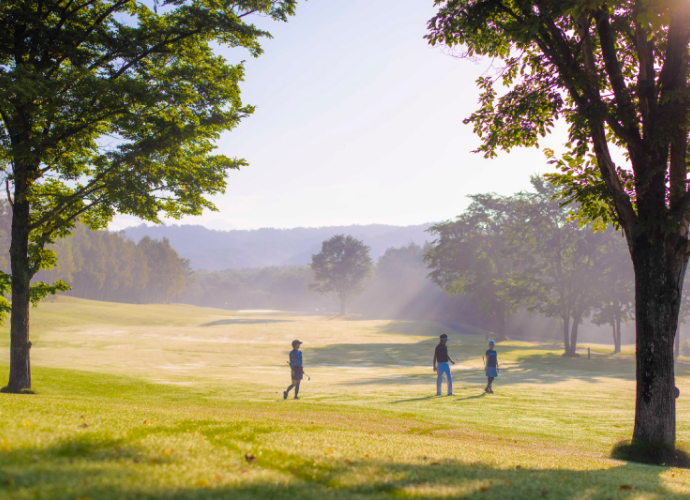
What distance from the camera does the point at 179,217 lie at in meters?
17.9

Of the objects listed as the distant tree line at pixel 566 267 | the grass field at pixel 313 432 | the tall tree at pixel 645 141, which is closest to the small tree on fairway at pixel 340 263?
the distant tree line at pixel 566 267

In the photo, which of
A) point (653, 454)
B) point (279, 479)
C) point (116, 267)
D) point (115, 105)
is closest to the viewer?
point (279, 479)

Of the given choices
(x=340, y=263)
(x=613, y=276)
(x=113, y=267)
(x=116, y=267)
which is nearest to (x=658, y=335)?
(x=613, y=276)

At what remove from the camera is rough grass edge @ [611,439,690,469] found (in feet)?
30.2

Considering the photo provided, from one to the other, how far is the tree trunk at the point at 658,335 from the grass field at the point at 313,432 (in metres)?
1.27

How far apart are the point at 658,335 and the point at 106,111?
15771 mm

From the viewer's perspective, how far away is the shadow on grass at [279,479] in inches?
156

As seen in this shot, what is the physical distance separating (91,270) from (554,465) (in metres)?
127

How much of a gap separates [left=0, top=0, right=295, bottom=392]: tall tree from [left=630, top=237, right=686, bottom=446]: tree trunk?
12.6 metres

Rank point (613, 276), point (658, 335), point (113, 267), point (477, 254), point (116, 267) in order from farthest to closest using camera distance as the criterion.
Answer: point (116, 267), point (113, 267), point (477, 254), point (613, 276), point (658, 335)

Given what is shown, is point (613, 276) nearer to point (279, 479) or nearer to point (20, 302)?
point (20, 302)

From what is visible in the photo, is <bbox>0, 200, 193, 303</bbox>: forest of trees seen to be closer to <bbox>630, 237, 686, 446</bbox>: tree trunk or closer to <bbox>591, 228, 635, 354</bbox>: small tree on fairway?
<bbox>591, 228, 635, 354</bbox>: small tree on fairway

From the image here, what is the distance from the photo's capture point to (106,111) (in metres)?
14.1

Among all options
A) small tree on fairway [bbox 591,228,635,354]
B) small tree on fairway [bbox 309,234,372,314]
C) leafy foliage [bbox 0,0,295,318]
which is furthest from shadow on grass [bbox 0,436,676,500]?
small tree on fairway [bbox 309,234,372,314]
